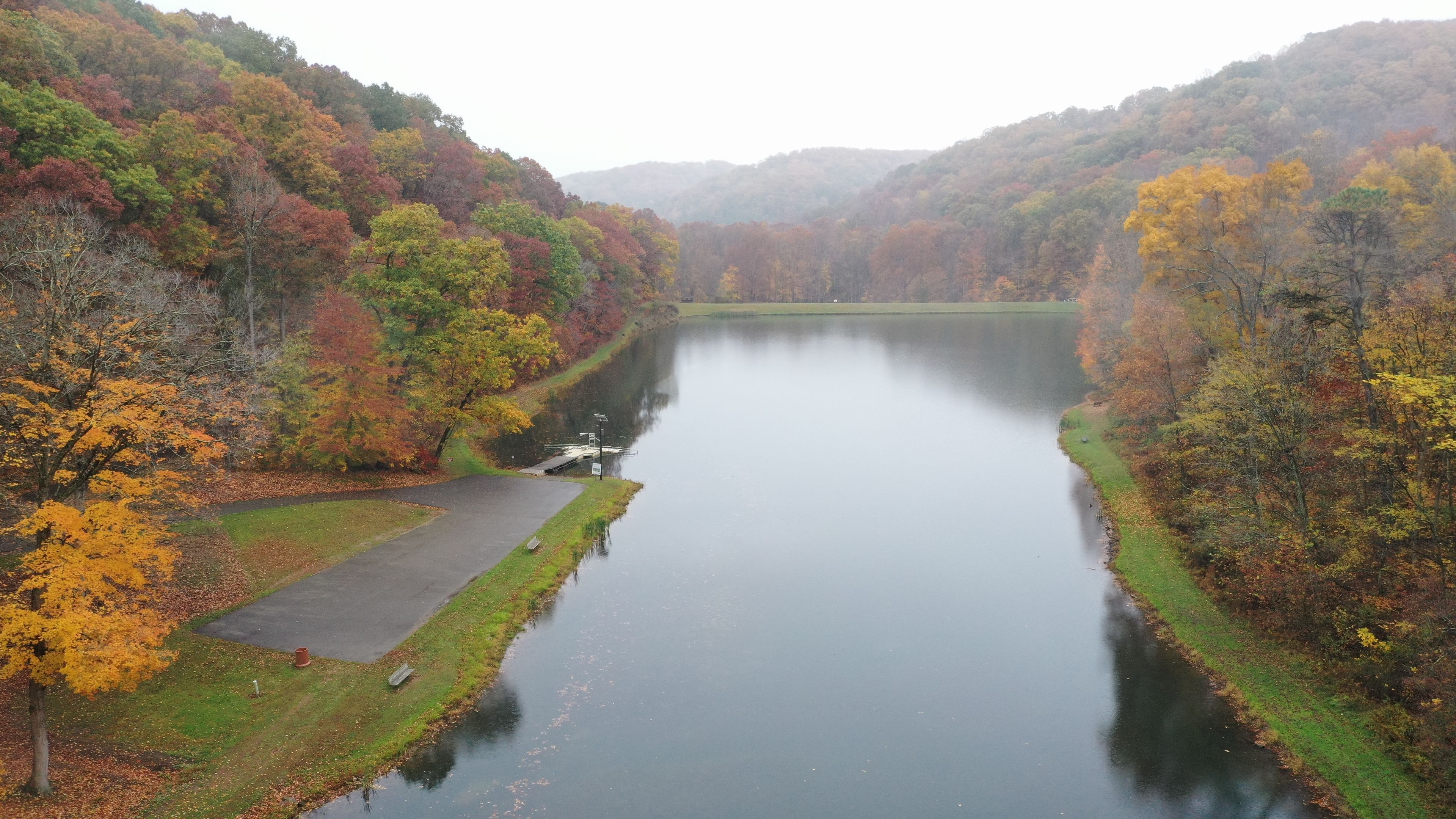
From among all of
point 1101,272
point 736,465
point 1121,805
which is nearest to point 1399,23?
point 1101,272

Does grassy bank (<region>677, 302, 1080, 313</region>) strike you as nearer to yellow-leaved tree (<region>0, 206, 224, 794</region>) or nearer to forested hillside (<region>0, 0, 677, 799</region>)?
forested hillside (<region>0, 0, 677, 799</region>)

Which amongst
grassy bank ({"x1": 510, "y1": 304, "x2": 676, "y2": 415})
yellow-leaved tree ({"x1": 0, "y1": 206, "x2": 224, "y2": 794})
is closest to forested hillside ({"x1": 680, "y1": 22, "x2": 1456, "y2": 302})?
grassy bank ({"x1": 510, "y1": 304, "x2": 676, "y2": 415})

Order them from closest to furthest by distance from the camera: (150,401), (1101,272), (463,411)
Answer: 1. (150,401)
2. (463,411)
3. (1101,272)

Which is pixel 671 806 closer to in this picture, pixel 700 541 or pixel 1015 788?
pixel 1015 788

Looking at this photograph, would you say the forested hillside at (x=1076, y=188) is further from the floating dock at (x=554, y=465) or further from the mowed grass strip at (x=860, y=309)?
the floating dock at (x=554, y=465)

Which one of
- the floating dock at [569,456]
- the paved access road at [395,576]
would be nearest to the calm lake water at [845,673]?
the floating dock at [569,456]

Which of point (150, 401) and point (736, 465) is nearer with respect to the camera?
point (150, 401)
